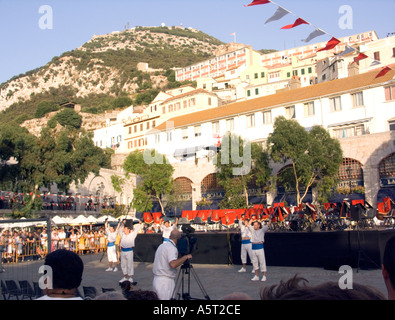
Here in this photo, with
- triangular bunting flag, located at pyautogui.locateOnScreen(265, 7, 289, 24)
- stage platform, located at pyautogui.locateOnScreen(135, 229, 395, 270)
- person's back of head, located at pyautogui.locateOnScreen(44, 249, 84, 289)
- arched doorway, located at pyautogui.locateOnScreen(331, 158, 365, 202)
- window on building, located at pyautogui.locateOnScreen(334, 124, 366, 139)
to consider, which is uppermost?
window on building, located at pyautogui.locateOnScreen(334, 124, 366, 139)

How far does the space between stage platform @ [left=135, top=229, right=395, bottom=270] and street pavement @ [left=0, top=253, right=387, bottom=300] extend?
35 cm

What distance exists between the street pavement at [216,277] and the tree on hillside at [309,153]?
17.8 metres

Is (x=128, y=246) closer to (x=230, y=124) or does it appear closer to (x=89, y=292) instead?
(x=89, y=292)

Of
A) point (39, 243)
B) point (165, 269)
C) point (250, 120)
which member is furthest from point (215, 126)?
point (165, 269)

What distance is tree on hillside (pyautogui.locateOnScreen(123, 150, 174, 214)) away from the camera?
42.7m

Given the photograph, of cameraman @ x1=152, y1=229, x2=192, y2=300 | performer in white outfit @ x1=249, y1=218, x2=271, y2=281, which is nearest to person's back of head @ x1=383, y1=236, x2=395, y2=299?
cameraman @ x1=152, y1=229, x2=192, y2=300

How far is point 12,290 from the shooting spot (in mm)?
8828

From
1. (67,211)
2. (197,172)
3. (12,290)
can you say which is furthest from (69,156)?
(12,290)

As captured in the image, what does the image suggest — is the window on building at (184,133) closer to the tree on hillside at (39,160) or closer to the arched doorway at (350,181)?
the tree on hillside at (39,160)

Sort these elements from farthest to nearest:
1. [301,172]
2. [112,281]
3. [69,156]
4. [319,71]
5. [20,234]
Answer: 1. [319,71]
2. [69,156]
3. [301,172]
4. [20,234]
5. [112,281]

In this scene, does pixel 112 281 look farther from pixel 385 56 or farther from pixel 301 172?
pixel 385 56

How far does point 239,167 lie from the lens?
125ft

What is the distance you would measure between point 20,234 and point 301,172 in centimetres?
2242

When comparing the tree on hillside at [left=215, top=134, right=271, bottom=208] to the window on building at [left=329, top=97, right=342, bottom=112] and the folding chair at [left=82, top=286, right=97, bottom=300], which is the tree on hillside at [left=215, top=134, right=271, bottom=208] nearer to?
the window on building at [left=329, top=97, right=342, bottom=112]
